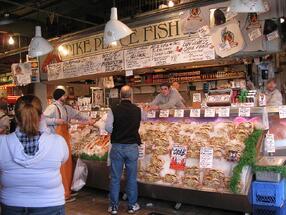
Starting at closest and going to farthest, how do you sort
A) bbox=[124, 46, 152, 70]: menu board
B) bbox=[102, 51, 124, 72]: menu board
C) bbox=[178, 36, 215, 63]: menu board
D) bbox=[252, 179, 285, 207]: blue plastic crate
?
bbox=[252, 179, 285, 207]: blue plastic crate, bbox=[178, 36, 215, 63]: menu board, bbox=[124, 46, 152, 70]: menu board, bbox=[102, 51, 124, 72]: menu board

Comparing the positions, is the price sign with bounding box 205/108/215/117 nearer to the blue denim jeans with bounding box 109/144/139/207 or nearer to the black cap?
the blue denim jeans with bounding box 109/144/139/207

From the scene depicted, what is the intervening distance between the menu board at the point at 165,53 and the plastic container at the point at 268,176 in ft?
9.20

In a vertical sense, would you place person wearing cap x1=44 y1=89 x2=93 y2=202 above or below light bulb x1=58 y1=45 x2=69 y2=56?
below

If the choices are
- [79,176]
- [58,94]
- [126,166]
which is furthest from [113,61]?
[126,166]

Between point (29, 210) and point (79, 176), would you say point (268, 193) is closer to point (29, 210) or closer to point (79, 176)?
point (29, 210)

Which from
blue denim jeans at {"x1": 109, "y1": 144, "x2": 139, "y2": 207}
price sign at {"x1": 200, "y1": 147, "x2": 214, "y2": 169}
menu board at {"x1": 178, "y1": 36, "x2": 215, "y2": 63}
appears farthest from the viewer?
menu board at {"x1": 178, "y1": 36, "x2": 215, "y2": 63}

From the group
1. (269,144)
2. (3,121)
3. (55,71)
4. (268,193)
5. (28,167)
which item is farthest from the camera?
(55,71)

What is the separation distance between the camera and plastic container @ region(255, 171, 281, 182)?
459 centimetres

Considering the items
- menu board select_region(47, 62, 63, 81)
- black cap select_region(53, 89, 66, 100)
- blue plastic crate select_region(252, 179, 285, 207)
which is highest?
menu board select_region(47, 62, 63, 81)

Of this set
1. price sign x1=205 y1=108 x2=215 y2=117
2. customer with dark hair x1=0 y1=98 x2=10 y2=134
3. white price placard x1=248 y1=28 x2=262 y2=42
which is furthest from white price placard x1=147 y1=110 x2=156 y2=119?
customer with dark hair x1=0 y1=98 x2=10 y2=134

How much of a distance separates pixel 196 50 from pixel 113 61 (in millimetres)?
2150

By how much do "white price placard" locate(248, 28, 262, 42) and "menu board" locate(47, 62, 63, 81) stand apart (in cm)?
512

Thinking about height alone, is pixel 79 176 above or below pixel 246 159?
below

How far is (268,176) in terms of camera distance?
4.65 meters
